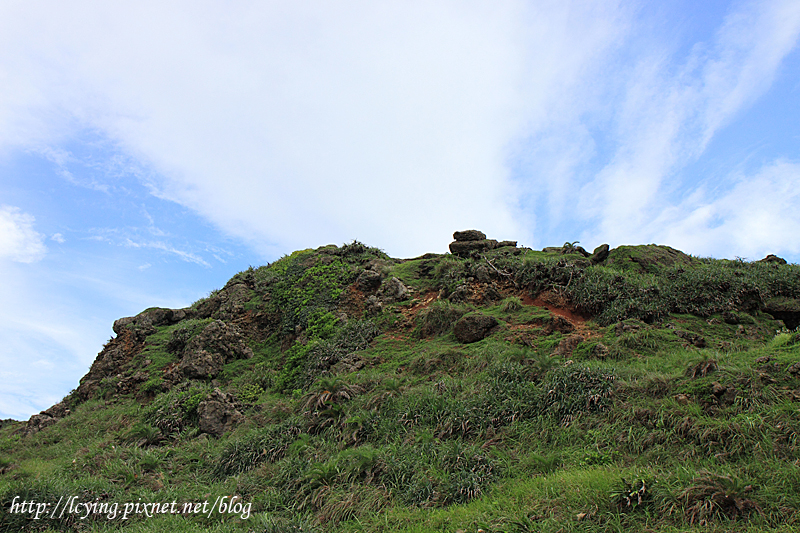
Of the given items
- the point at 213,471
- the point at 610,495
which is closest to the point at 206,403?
the point at 213,471

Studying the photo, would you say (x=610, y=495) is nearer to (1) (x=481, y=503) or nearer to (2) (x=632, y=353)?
(1) (x=481, y=503)

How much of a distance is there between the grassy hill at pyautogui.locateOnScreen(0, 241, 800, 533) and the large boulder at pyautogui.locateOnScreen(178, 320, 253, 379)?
67 millimetres

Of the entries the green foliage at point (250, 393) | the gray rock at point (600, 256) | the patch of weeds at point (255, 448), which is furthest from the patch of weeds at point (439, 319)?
the gray rock at point (600, 256)

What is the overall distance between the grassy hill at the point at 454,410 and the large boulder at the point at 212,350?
67 mm

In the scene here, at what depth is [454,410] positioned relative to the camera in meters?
8.48

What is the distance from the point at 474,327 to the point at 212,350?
886 centimetres

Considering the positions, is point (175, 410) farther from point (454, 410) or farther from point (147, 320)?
point (147, 320)

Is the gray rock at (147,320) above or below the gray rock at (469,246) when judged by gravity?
below

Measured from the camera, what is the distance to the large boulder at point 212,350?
14234 millimetres

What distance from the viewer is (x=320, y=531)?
6.21 meters

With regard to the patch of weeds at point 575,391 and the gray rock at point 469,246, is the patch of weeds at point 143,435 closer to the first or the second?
the patch of weeds at point 575,391

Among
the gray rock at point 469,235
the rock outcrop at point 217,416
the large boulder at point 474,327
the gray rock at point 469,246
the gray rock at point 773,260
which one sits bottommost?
the rock outcrop at point 217,416

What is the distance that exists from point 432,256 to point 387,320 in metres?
5.68

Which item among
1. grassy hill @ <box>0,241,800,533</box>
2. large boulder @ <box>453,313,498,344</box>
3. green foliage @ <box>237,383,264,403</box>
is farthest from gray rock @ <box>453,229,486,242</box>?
green foliage @ <box>237,383,264,403</box>
